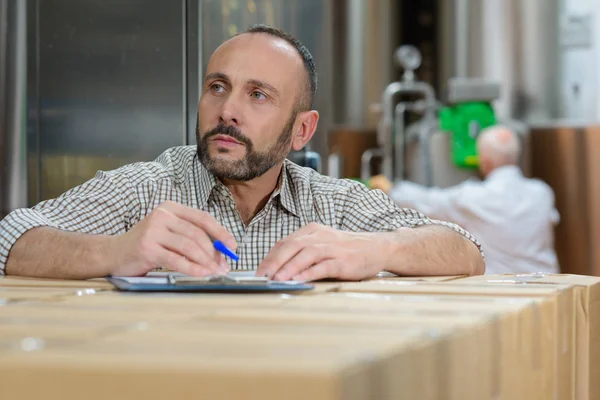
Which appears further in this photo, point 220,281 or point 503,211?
point 503,211

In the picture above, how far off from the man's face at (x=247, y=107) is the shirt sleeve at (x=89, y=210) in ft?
0.48

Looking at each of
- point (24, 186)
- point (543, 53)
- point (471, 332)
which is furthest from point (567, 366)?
point (543, 53)

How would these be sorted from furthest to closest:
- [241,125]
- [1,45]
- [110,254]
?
1. [1,45]
2. [241,125]
3. [110,254]

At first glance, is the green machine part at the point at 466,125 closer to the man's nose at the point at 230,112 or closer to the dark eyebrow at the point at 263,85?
the dark eyebrow at the point at 263,85

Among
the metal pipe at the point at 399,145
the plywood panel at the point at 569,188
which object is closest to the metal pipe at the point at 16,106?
the metal pipe at the point at 399,145

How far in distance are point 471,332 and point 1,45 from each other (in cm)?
154

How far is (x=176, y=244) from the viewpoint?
3.58 ft

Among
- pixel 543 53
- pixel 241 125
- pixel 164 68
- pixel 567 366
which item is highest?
pixel 543 53

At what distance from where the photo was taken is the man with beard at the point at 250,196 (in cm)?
129

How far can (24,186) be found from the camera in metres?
2.00

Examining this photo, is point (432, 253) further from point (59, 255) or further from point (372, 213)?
point (59, 255)

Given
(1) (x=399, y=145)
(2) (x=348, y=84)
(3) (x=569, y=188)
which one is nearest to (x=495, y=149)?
(3) (x=569, y=188)

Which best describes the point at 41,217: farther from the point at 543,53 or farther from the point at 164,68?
the point at 543,53

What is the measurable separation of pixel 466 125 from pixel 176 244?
3316 millimetres
